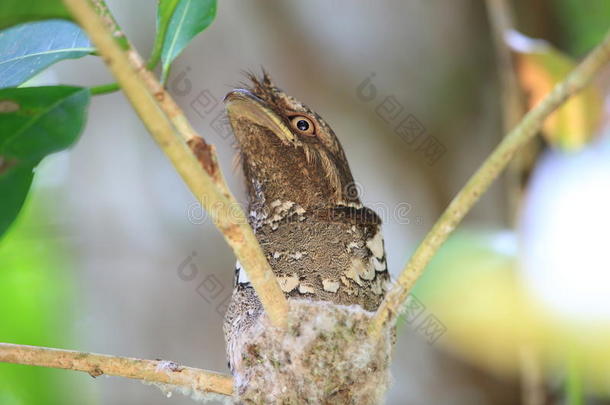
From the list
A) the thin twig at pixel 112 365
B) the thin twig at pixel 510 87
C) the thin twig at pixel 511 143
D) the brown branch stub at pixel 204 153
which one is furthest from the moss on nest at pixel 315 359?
the thin twig at pixel 510 87

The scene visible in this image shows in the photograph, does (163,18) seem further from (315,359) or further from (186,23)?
(315,359)

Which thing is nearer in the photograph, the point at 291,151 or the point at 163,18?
the point at 163,18

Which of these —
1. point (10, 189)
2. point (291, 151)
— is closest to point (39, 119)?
point (10, 189)

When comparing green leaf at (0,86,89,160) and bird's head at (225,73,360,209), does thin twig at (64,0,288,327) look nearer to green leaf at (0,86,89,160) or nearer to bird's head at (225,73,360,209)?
green leaf at (0,86,89,160)

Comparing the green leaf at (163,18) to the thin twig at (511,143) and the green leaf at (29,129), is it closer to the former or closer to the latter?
the green leaf at (29,129)

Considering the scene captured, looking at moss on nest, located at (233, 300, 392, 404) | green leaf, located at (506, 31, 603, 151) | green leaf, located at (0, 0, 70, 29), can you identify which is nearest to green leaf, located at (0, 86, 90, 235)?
green leaf, located at (0, 0, 70, 29)

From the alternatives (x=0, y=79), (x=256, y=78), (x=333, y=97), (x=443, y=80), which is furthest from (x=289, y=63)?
(x=0, y=79)
